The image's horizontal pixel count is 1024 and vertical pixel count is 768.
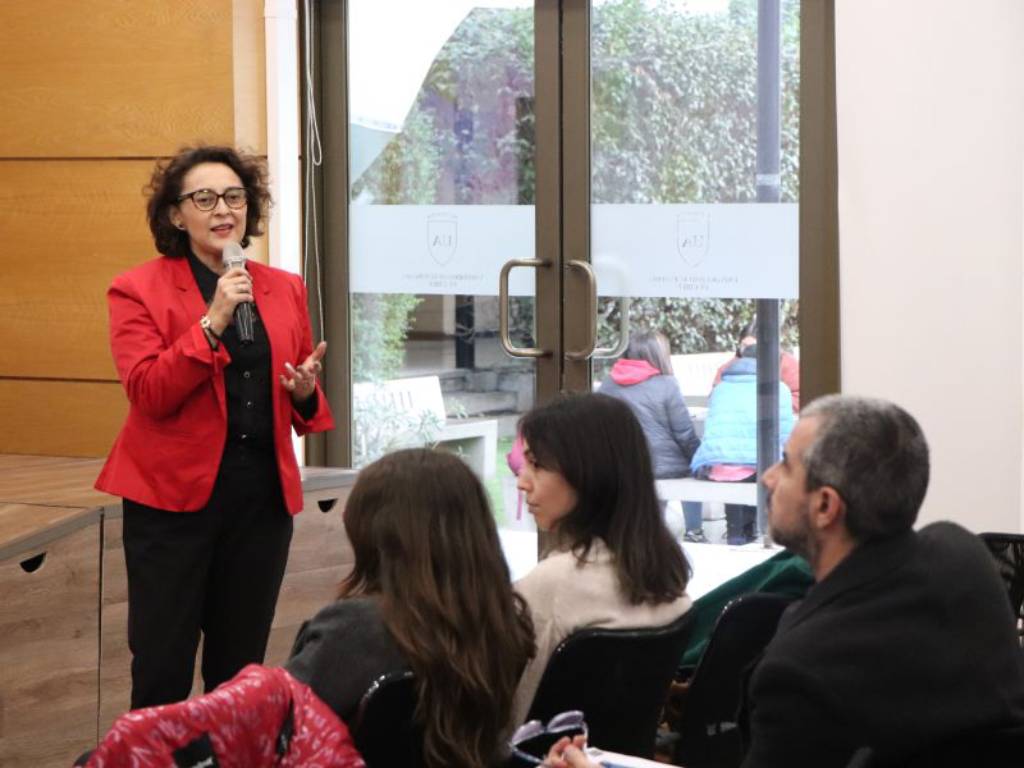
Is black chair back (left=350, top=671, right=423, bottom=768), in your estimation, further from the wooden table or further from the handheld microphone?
the wooden table

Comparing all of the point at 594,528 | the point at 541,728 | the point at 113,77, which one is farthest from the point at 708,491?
the point at 541,728

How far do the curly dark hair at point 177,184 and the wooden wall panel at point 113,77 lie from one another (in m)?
1.54

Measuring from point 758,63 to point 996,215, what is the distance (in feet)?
3.24

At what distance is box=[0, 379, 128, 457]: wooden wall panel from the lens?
523 centimetres

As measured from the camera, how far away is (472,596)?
222cm

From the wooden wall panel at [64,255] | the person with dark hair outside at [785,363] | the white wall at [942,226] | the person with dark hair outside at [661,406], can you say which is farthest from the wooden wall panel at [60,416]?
the white wall at [942,226]

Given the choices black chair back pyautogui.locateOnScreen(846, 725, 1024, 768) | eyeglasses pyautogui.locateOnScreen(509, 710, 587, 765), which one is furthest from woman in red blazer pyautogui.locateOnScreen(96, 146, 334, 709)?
black chair back pyautogui.locateOnScreen(846, 725, 1024, 768)

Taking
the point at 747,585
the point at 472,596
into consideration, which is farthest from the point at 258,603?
the point at 472,596

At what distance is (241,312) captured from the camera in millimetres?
3238

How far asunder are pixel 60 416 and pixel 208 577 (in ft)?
6.97

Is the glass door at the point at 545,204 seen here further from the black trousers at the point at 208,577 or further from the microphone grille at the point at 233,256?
the microphone grille at the point at 233,256

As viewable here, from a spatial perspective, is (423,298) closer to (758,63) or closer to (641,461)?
(758,63)

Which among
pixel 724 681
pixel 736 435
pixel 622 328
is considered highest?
pixel 622 328

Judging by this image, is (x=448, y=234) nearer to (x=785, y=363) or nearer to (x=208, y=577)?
(x=785, y=363)
